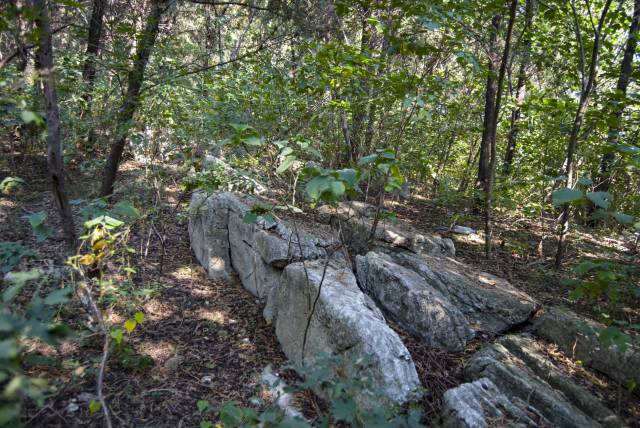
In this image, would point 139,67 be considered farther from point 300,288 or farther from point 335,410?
point 335,410

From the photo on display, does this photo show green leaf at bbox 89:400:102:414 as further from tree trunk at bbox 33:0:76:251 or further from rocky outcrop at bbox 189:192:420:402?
rocky outcrop at bbox 189:192:420:402

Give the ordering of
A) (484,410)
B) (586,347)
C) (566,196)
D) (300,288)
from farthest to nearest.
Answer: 1. (300,288)
2. (586,347)
3. (484,410)
4. (566,196)

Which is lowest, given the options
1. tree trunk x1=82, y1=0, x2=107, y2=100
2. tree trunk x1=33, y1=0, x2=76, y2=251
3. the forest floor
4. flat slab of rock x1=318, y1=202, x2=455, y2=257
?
the forest floor

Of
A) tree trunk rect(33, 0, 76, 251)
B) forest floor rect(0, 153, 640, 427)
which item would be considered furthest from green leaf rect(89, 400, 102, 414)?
tree trunk rect(33, 0, 76, 251)

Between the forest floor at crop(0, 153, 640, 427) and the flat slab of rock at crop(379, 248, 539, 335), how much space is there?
1.00 ft

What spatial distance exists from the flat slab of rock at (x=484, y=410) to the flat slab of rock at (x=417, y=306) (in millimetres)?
826

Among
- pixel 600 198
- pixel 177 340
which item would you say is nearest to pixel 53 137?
pixel 177 340

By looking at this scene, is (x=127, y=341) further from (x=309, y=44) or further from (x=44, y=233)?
(x=309, y=44)

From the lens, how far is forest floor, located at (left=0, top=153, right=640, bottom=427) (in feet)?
8.59

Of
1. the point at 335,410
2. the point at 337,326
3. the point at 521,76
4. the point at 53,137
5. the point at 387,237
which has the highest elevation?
the point at 521,76

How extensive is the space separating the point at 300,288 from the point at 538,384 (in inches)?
77.1

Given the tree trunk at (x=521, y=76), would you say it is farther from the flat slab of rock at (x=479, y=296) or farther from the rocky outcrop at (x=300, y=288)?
the rocky outcrop at (x=300, y=288)

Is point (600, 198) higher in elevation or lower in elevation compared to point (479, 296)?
higher

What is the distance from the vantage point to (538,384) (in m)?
2.66
